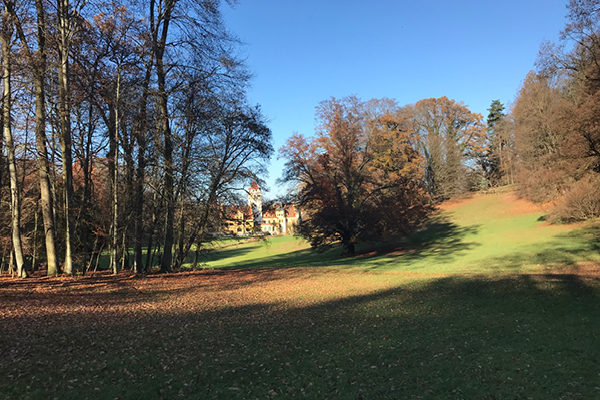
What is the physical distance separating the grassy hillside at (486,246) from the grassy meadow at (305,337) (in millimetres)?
2488

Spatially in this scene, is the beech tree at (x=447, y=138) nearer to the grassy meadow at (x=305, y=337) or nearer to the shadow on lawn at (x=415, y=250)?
the shadow on lawn at (x=415, y=250)

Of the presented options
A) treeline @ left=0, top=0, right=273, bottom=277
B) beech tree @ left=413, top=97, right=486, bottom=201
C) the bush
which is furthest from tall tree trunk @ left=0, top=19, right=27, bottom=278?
beech tree @ left=413, top=97, right=486, bottom=201

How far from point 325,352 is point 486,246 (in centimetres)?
2298

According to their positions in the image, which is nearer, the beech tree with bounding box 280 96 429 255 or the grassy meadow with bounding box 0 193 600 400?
the grassy meadow with bounding box 0 193 600 400

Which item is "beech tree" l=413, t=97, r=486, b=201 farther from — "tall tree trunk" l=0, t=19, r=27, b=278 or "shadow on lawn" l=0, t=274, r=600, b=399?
"tall tree trunk" l=0, t=19, r=27, b=278

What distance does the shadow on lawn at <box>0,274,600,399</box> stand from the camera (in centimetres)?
516

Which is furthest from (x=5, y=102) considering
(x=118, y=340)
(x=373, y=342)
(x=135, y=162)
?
(x=373, y=342)

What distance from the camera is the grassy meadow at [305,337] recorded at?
17.0ft

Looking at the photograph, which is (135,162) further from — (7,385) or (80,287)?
(7,385)

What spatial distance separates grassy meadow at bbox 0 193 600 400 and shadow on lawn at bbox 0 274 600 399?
29mm

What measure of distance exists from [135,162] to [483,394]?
51.6 feet

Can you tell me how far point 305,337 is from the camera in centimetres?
797

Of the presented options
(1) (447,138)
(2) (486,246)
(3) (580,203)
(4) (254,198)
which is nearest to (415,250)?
(2) (486,246)

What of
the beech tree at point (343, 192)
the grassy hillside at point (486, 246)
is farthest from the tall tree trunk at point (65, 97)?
the beech tree at point (343, 192)
